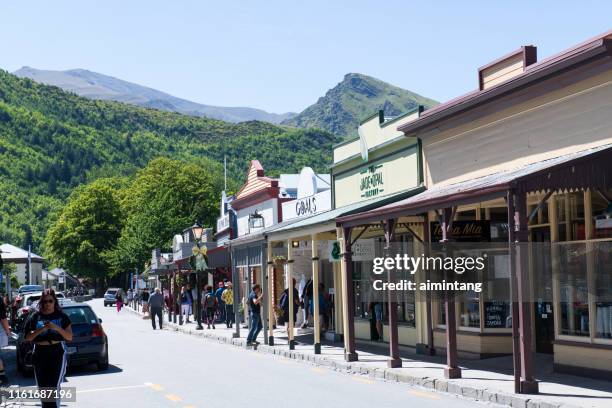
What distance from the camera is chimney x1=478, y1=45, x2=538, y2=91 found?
17.9m

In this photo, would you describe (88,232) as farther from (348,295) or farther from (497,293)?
(497,293)

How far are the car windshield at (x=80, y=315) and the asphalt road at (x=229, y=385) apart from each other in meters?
1.12

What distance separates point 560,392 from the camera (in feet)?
44.9

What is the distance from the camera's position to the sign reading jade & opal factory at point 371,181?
987 inches

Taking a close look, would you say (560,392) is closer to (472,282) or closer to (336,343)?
(472,282)

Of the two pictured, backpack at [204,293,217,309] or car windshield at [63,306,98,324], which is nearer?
car windshield at [63,306,98,324]

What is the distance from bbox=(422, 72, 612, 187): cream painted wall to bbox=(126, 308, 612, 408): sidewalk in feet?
12.6

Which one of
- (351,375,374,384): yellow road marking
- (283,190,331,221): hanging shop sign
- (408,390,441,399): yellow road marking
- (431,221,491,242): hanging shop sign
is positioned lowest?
(351,375,374,384): yellow road marking

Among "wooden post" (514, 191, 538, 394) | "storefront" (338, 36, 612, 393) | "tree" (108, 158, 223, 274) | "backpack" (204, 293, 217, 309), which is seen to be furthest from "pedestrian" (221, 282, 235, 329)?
"tree" (108, 158, 223, 274)

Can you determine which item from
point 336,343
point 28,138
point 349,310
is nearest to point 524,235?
point 349,310

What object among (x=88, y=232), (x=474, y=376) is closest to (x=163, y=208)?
(x=88, y=232)

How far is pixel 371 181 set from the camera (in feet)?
84.7

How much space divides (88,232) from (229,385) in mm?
96947

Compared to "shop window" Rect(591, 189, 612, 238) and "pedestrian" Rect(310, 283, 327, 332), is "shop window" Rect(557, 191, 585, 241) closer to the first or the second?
"shop window" Rect(591, 189, 612, 238)
